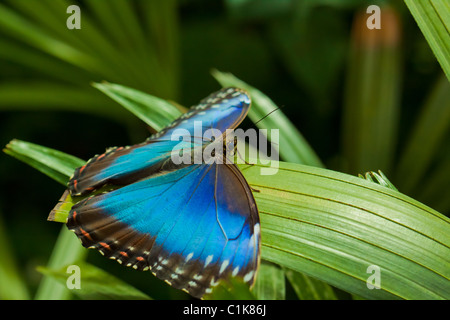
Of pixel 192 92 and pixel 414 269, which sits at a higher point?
pixel 192 92

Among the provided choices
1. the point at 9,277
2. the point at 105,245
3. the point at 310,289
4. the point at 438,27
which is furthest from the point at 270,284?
the point at 9,277

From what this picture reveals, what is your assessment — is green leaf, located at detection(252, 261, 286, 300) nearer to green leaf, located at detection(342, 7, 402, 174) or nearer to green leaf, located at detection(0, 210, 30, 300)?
green leaf, located at detection(342, 7, 402, 174)

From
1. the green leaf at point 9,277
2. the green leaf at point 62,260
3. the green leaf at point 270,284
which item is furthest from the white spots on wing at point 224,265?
the green leaf at point 9,277

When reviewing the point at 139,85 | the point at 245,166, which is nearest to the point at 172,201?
the point at 245,166

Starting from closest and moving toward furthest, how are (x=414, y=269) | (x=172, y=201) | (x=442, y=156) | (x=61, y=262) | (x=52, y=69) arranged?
1. (x=414, y=269)
2. (x=172, y=201)
3. (x=61, y=262)
4. (x=442, y=156)
5. (x=52, y=69)

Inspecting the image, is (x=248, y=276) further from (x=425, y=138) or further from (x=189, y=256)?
(x=425, y=138)

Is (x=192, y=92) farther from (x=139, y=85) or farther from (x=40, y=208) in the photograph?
(x=40, y=208)

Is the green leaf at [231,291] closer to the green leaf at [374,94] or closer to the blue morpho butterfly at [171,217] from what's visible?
the blue morpho butterfly at [171,217]
